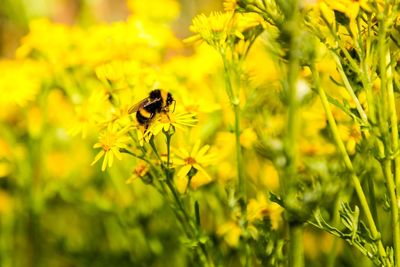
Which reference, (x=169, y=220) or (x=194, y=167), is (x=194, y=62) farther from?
(x=194, y=167)

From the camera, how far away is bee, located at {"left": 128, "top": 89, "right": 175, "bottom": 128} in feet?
3.72

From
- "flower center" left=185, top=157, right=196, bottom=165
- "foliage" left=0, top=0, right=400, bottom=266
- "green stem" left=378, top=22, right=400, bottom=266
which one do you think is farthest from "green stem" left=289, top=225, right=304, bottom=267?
"flower center" left=185, top=157, right=196, bottom=165

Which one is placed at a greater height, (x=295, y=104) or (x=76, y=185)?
(x=295, y=104)

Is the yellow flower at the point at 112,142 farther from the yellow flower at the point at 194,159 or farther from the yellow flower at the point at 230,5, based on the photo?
the yellow flower at the point at 230,5

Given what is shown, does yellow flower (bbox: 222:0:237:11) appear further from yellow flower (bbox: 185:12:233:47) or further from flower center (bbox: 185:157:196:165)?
flower center (bbox: 185:157:196:165)

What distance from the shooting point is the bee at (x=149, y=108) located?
1.13m

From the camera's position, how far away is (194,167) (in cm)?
114

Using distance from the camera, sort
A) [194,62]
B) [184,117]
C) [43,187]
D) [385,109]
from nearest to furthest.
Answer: [385,109]
[184,117]
[194,62]
[43,187]

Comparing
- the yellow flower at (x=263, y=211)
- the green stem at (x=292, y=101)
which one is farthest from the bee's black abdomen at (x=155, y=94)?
the green stem at (x=292, y=101)

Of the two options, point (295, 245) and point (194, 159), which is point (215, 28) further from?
point (295, 245)

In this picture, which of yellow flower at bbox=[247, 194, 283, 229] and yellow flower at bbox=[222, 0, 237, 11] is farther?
yellow flower at bbox=[247, 194, 283, 229]

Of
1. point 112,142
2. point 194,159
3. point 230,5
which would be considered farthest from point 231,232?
point 230,5

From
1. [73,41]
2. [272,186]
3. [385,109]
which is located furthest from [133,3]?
[385,109]

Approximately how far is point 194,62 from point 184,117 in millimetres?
757
